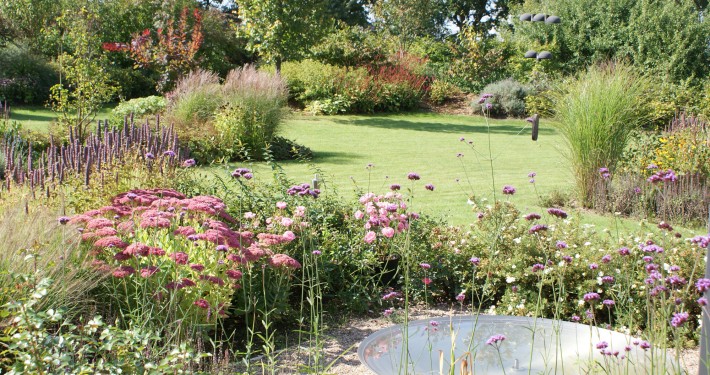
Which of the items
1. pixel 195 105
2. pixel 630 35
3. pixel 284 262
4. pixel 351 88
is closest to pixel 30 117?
pixel 195 105

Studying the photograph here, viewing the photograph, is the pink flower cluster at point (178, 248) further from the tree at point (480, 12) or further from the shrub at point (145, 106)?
the tree at point (480, 12)

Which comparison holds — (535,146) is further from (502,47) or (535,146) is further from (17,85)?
(17,85)

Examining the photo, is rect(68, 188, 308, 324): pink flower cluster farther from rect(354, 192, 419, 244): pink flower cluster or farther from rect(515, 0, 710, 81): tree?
rect(515, 0, 710, 81): tree

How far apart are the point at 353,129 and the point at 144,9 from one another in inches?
367

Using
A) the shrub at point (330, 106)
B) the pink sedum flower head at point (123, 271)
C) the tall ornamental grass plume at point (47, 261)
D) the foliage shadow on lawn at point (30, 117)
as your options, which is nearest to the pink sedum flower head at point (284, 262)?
the pink sedum flower head at point (123, 271)

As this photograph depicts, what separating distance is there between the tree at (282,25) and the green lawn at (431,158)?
64.1 inches

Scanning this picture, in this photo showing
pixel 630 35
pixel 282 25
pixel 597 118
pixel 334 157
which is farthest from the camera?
pixel 630 35

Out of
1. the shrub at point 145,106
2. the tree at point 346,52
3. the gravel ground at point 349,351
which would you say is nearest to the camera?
the gravel ground at point 349,351

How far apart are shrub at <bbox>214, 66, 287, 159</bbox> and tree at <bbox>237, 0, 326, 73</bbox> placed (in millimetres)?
5016

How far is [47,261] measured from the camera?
131 inches

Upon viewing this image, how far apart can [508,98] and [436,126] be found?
11.6ft

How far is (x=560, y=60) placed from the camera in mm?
23547

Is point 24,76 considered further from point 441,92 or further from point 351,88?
point 441,92

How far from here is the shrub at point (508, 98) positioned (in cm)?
1961
